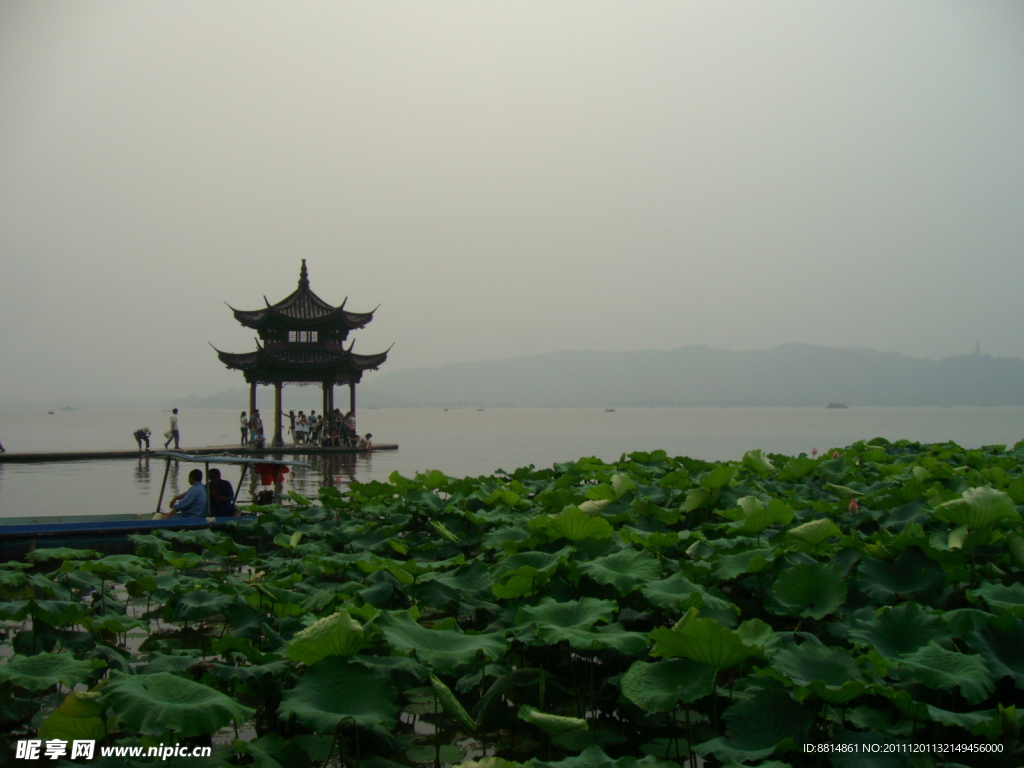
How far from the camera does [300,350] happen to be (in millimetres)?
27859

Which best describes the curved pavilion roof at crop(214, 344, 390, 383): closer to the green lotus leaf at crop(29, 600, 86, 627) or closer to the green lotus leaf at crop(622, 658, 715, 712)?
the green lotus leaf at crop(29, 600, 86, 627)

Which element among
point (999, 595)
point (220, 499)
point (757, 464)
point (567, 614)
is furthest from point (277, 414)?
point (999, 595)

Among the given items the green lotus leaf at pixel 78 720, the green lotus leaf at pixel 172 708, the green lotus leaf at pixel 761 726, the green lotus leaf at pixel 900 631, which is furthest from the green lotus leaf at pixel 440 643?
the green lotus leaf at pixel 900 631

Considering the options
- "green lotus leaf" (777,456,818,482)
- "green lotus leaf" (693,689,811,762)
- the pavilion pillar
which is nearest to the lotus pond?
"green lotus leaf" (693,689,811,762)

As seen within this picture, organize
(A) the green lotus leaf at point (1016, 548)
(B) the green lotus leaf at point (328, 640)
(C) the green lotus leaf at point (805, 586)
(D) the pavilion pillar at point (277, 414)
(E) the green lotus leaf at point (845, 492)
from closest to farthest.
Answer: (B) the green lotus leaf at point (328, 640) < (C) the green lotus leaf at point (805, 586) < (A) the green lotus leaf at point (1016, 548) < (E) the green lotus leaf at point (845, 492) < (D) the pavilion pillar at point (277, 414)

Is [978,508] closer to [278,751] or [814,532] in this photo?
[814,532]

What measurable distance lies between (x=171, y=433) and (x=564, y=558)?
2362cm

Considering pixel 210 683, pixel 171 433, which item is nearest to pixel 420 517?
pixel 210 683

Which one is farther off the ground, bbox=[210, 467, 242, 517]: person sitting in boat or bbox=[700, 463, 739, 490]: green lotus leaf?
bbox=[700, 463, 739, 490]: green lotus leaf

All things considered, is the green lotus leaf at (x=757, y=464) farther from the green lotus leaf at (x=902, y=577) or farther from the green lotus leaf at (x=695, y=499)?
the green lotus leaf at (x=902, y=577)

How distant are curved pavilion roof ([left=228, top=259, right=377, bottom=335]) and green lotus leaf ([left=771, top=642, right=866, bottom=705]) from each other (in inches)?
1044

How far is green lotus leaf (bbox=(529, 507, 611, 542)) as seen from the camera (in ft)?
13.3

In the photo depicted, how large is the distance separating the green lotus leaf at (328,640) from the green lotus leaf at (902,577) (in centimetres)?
235

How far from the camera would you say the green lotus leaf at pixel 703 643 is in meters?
2.47
